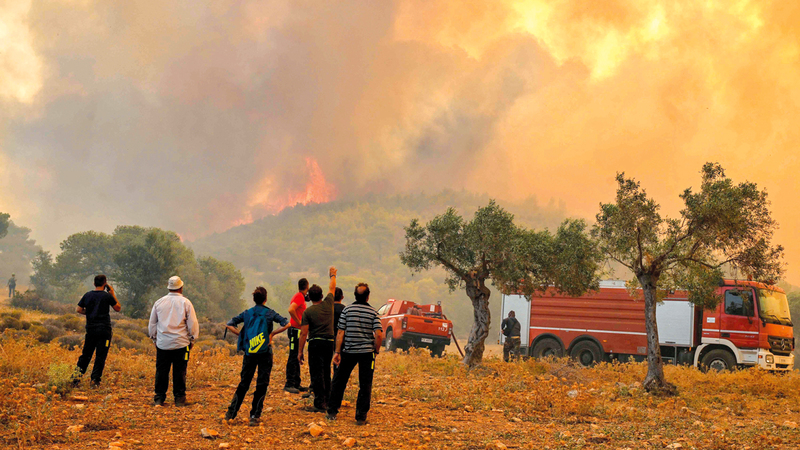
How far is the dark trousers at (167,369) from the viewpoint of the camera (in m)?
9.06

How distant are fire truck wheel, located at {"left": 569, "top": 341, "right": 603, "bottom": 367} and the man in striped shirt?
16.1 metres

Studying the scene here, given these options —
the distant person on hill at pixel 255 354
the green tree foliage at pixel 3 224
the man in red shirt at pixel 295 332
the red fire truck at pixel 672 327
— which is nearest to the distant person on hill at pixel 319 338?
the man in red shirt at pixel 295 332

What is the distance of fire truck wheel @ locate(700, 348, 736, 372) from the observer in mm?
19016

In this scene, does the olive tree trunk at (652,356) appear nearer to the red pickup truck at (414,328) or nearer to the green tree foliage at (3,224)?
the red pickup truck at (414,328)

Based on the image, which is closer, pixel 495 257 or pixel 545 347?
pixel 495 257

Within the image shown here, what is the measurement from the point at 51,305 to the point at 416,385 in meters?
33.9

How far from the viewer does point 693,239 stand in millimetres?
14734

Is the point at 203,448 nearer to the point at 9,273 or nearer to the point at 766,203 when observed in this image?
the point at 766,203

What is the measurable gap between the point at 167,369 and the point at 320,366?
8.31 ft

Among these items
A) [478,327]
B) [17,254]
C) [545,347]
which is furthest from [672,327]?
[17,254]

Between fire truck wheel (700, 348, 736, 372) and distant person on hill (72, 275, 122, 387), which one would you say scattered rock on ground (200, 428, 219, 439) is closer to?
distant person on hill (72, 275, 122, 387)

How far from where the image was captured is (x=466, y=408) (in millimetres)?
10773

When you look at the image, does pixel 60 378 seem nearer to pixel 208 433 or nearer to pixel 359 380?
pixel 208 433

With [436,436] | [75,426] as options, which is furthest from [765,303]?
[75,426]
